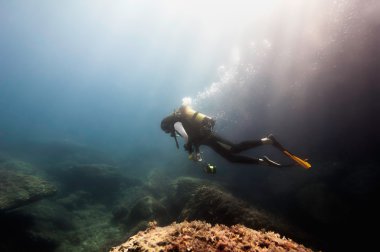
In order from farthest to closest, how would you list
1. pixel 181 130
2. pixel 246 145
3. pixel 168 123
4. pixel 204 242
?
pixel 168 123 → pixel 181 130 → pixel 246 145 → pixel 204 242

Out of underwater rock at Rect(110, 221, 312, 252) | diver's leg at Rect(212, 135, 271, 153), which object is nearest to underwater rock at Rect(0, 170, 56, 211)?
diver's leg at Rect(212, 135, 271, 153)

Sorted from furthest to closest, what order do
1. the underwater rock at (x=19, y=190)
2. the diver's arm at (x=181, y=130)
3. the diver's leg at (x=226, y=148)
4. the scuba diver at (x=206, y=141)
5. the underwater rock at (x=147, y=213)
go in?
the underwater rock at (x=19, y=190), the underwater rock at (x=147, y=213), the diver's arm at (x=181, y=130), the scuba diver at (x=206, y=141), the diver's leg at (x=226, y=148)

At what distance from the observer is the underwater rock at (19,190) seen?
15858 mm

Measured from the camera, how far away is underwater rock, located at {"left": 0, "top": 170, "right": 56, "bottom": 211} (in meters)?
15.9

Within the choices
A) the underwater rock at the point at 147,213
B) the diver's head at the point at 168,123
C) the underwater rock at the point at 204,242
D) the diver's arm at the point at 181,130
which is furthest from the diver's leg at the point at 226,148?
the underwater rock at the point at 147,213

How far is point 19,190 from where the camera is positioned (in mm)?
17266

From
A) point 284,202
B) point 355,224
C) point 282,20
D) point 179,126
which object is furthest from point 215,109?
point 179,126

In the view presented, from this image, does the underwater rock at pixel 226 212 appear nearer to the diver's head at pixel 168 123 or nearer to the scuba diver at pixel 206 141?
the scuba diver at pixel 206 141

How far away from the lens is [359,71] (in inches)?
794

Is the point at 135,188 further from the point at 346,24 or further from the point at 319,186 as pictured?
the point at 346,24

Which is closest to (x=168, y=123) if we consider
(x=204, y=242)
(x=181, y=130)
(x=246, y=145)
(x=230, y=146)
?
(x=181, y=130)

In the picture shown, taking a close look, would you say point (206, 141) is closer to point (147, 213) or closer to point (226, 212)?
point (226, 212)

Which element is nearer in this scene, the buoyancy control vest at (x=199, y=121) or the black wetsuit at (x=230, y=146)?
the black wetsuit at (x=230, y=146)

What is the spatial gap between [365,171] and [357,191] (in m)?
1.47
